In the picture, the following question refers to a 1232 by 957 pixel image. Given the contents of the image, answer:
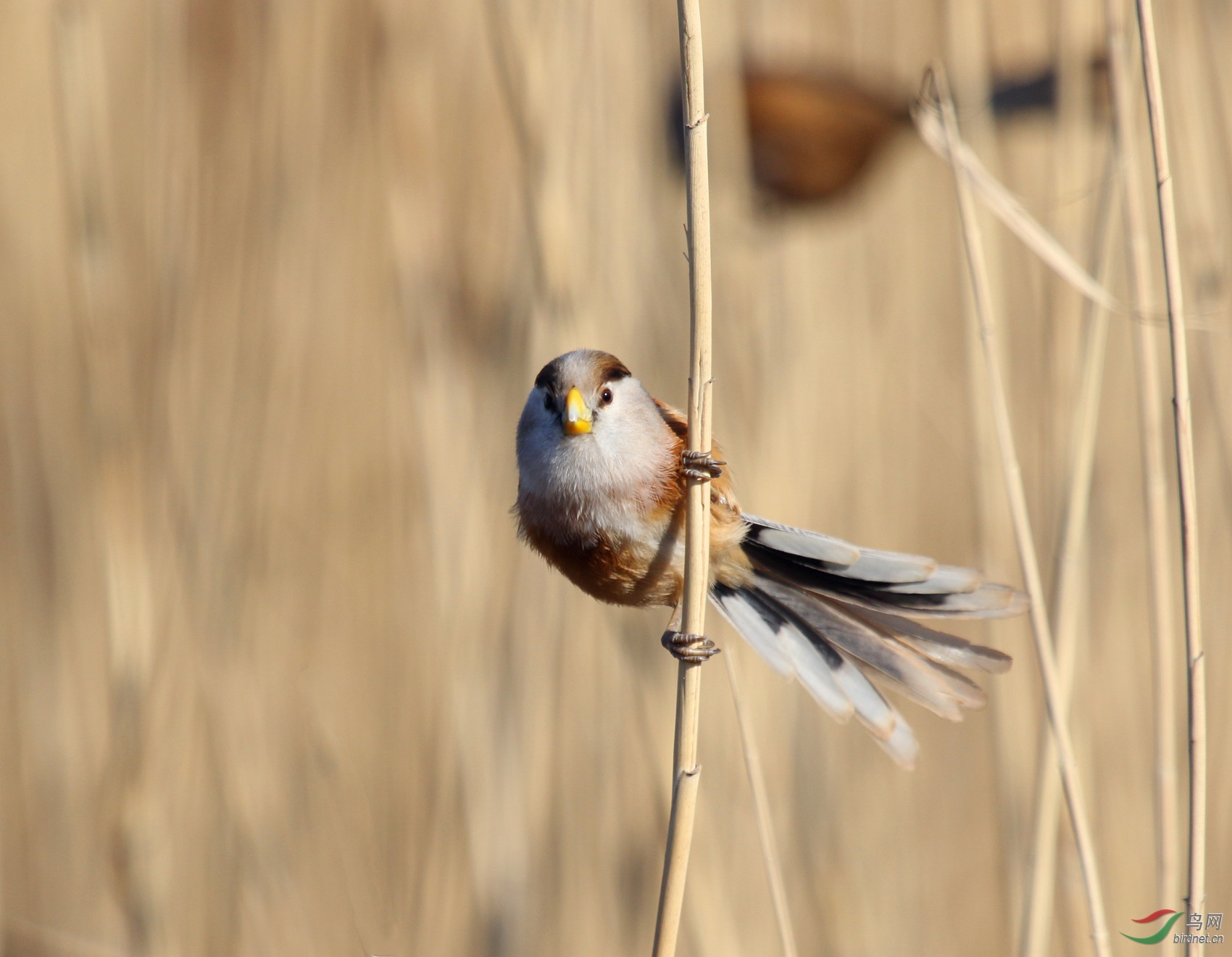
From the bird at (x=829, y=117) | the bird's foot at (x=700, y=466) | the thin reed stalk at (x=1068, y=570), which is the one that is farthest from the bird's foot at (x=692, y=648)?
the bird at (x=829, y=117)

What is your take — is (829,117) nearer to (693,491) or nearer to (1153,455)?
(1153,455)

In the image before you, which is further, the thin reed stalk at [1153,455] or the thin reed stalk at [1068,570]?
the thin reed stalk at [1068,570]

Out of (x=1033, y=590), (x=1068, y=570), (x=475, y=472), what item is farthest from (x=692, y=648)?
(x=475, y=472)

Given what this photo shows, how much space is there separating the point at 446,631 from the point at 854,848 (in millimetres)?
1021

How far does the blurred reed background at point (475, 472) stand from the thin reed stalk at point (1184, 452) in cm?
58

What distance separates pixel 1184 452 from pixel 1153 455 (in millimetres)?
280

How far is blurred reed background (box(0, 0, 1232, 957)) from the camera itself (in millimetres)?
1627

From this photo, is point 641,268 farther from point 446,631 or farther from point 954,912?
point 954,912

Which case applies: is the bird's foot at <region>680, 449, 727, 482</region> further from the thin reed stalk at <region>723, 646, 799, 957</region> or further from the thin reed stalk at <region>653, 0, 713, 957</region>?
the thin reed stalk at <region>723, 646, 799, 957</region>

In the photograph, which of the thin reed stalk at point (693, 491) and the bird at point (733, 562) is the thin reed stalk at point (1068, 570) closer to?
the bird at point (733, 562)

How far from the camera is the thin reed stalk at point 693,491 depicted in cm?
88

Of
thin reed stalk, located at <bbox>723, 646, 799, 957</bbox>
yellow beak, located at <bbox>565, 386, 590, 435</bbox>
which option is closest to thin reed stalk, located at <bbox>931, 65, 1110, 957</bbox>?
thin reed stalk, located at <bbox>723, 646, 799, 957</bbox>

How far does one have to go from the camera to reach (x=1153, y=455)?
119cm

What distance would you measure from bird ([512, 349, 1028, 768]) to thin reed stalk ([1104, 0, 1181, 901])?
23cm
